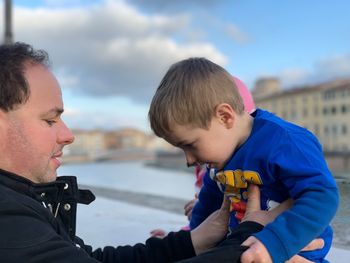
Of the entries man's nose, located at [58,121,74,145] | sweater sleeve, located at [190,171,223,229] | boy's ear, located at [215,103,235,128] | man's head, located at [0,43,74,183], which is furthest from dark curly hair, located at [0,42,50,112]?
sweater sleeve, located at [190,171,223,229]

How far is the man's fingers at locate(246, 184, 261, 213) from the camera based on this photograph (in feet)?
4.44

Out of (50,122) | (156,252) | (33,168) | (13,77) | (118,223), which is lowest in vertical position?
(118,223)

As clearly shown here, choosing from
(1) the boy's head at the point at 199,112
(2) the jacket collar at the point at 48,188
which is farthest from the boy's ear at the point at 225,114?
(2) the jacket collar at the point at 48,188

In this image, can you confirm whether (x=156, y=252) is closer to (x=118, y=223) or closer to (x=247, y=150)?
(x=247, y=150)

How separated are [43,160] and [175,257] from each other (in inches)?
22.3

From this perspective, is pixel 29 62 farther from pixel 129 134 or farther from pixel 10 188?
pixel 129 134

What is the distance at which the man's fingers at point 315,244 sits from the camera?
1.30 metres

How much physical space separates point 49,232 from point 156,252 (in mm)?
577

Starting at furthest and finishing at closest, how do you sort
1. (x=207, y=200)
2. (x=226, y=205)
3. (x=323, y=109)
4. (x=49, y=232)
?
(x=323, y=109) < (x=207, y=200) < (x=226, y=205) < (x=49, y=232)

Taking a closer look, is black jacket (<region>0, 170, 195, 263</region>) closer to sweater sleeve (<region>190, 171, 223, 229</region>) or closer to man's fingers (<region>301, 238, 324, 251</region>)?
sweater sleeve (<region>190, 171, 223, 229</region>)

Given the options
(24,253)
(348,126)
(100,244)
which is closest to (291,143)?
(24,253)

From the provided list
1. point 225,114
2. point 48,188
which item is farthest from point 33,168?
point 225,114

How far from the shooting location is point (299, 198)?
1.24m

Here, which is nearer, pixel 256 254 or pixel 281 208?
pixel 256 254
